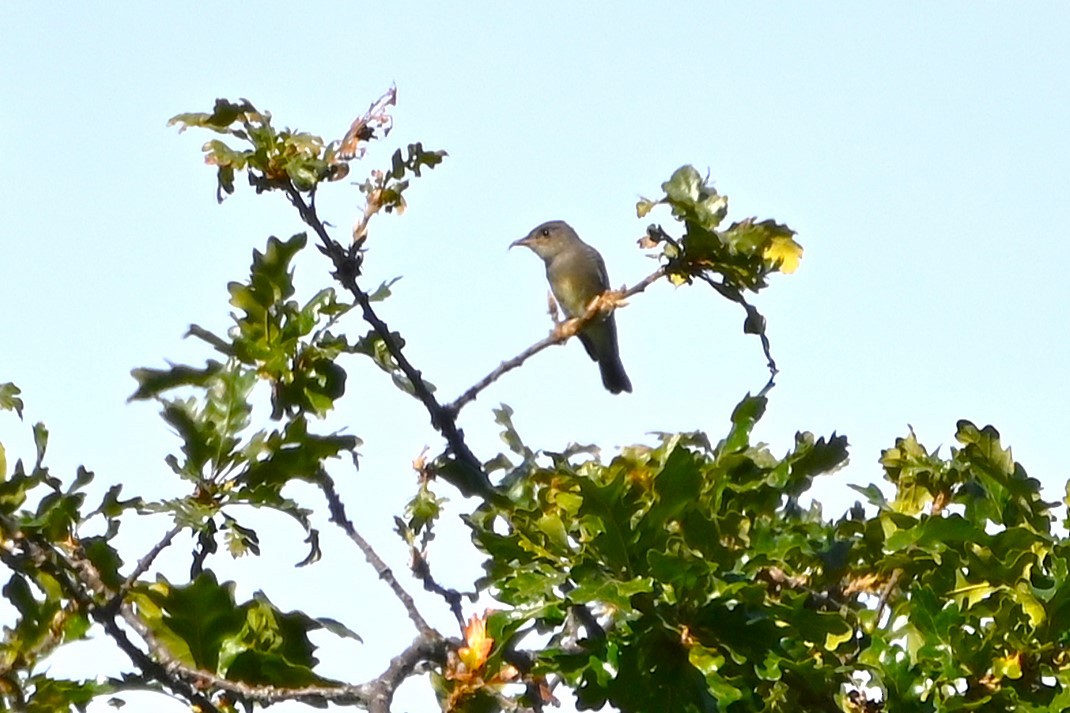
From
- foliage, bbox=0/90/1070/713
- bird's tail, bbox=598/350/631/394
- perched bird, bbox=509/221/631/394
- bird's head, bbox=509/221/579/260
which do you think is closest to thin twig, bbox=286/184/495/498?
foliage, bbox=0/90/1070/713

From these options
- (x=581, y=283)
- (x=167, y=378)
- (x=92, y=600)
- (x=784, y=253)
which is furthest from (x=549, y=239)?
(x=92, y=600)

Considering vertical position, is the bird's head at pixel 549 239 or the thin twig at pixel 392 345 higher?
the bird's head at pixel 549 239

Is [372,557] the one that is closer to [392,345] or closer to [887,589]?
[392,345]

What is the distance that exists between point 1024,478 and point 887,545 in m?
0.37

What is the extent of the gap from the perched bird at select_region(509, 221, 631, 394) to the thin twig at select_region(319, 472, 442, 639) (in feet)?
20.9

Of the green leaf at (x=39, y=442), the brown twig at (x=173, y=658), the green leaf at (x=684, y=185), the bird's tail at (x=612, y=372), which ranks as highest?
the bird's tail at (x=612, y=372)

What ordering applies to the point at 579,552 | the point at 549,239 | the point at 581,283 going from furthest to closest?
the point at 549,239
the point at 581,283
the point at 579,552

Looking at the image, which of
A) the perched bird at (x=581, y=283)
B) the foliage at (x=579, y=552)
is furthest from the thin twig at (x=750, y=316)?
the perched bird at (x=581, y=283)

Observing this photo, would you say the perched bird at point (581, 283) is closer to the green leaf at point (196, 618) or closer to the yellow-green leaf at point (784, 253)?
the yellow-green leaf at point (784, 253)

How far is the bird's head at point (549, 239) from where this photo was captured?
449 inches


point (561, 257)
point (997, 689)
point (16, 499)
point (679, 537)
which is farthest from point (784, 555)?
point (561, 257)

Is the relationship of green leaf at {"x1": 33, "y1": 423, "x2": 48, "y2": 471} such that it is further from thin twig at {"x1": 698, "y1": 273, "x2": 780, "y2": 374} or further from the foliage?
thin twig at {"x1": 698, "y1": 273, "x2": 780, "y2": 374}

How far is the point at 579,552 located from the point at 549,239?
8497mm

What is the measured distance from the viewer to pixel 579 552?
312 centimetres
